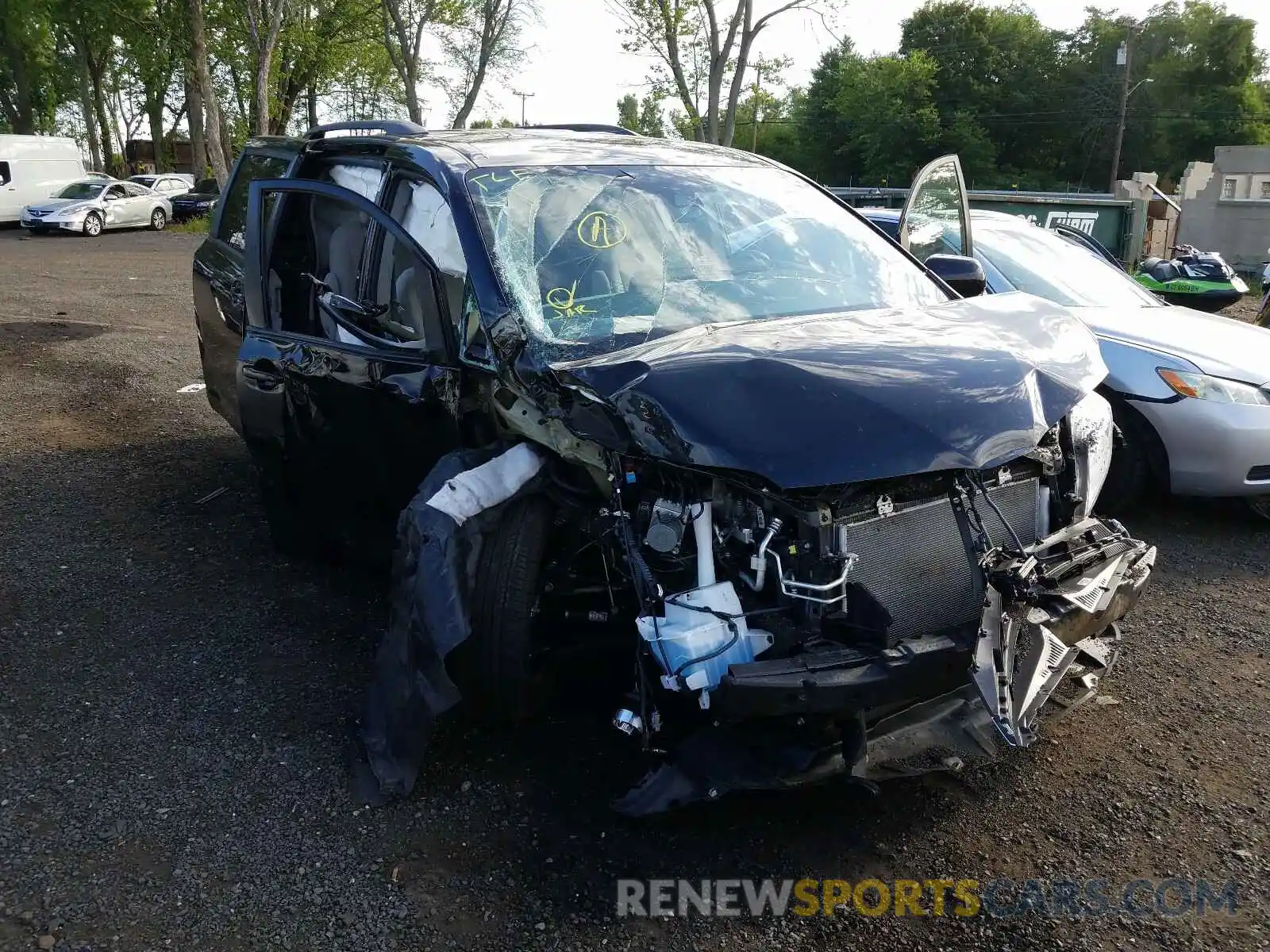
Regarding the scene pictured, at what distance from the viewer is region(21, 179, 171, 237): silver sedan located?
83.4ft

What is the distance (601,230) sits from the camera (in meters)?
3.64

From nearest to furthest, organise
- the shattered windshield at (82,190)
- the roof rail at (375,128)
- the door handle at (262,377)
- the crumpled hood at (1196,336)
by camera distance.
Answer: the door handle at (262,377)
the roof rail at (375,128)
the crumpled hood at (1196,336)
the shattered windshield at (82,190)

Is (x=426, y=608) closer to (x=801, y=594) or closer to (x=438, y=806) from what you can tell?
(x=438, y=806)

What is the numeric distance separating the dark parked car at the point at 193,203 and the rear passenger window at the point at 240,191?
2620cm

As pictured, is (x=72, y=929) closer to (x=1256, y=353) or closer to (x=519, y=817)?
(x=519, y=817)

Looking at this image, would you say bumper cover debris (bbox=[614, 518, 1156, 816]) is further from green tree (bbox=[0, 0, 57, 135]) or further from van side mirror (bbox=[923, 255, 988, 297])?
green tree (bbox=[0, 0, 57, 135])

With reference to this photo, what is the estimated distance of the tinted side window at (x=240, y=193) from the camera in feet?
16.4

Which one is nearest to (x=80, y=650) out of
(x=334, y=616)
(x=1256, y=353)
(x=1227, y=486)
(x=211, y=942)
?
(x=334, y=616)

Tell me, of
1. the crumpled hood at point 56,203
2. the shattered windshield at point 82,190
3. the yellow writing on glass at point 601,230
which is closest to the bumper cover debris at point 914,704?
the yellow writing on glass at point 601,230

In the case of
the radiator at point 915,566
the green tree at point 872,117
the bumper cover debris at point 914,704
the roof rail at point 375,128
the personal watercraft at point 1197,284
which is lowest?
the bumper cover debris at point 914,704

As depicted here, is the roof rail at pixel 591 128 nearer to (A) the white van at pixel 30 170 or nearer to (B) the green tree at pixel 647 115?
(B) the green tree at pixel 647 115

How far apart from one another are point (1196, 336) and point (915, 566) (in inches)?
153

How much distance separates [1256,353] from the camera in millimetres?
5473

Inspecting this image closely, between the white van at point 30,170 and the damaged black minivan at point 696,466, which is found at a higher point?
the white van at point 30,170
